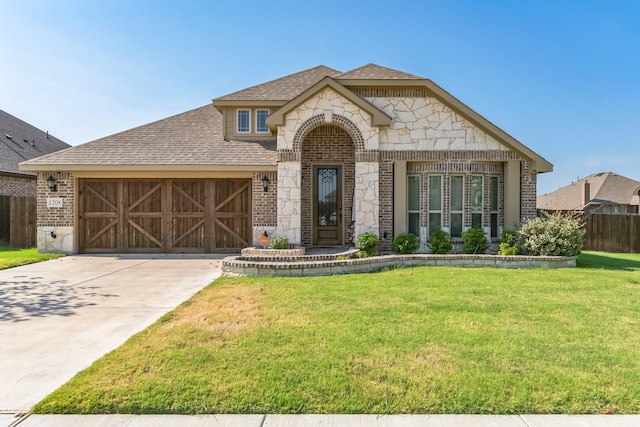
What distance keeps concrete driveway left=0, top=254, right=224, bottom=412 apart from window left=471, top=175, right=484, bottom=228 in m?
8.04

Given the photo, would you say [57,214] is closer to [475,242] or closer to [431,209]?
[431,209]

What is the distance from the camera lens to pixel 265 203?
1231cm

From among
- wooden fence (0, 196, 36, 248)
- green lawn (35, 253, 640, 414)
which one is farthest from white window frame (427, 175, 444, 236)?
wooden fence (0, 196, 36, 248)

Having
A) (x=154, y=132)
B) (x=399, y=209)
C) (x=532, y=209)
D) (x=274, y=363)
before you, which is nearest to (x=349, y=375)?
(x=274, y=363)

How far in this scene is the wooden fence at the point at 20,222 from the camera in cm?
1495

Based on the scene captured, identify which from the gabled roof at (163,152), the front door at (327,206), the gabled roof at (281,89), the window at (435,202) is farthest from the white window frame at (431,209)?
the gabled roof at (281,89)

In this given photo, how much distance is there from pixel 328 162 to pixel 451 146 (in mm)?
3927

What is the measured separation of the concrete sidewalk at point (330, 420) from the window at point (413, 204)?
30.0 ft

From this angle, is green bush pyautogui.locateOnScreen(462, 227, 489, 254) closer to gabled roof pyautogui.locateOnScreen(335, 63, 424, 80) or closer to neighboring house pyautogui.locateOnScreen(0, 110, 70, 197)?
gabled roof pyautogui.locateOnScreen(335, 63, 424, 80)

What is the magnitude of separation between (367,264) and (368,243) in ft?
4.19

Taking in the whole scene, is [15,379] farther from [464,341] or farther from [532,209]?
[532,209]

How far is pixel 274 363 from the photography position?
383cm

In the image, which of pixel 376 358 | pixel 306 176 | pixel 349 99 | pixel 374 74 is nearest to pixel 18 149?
pixel 306 176

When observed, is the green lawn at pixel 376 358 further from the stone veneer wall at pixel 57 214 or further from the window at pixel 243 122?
the stone veneer wall at pixel 57 214
